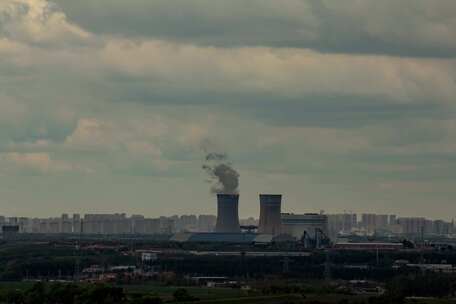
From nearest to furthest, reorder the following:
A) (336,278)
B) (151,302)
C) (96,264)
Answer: (151,302) → (336,278) → (96,264)

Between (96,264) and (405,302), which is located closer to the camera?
(405,302)

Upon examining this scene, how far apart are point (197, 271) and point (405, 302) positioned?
61098 millimetres

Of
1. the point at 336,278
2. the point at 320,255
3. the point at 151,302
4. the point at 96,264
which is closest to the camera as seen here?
the point at 151,302

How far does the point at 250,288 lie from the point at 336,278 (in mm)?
28148

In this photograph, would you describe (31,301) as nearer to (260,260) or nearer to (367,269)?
(367,269)

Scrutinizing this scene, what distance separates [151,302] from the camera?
316 feet

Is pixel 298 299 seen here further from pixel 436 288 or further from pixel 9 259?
pixel 9 259

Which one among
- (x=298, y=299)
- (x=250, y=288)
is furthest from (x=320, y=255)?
(x=298, y=299)

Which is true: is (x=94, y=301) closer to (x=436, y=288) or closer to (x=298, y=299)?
(x=298, y=299)

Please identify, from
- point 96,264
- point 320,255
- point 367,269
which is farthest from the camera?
point 320,255

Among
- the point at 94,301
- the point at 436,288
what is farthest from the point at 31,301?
the point at 436,288

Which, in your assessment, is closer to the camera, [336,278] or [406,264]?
[336,278]

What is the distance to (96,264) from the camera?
168000 millimetres

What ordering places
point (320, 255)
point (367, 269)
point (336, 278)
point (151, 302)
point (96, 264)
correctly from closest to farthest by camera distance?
point (151, 302)
point (336, 278)
point (367, 269)
point (96, 264)
point (320, 255)
